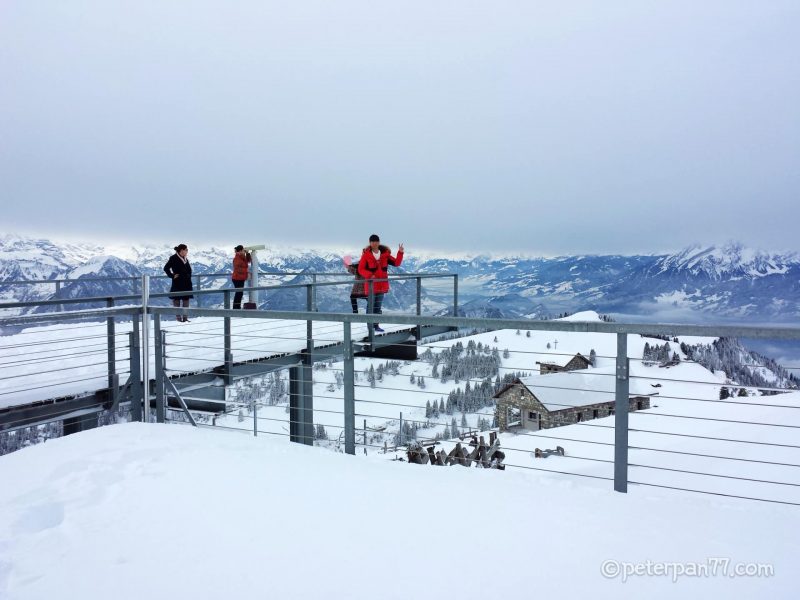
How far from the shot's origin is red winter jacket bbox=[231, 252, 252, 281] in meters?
14.7

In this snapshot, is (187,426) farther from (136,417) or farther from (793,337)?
(793,337)

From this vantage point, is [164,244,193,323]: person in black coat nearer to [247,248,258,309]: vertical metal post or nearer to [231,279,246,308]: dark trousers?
[247,248,258,309]: vertical metal post

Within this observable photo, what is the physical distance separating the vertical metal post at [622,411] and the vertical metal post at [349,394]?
1.97m

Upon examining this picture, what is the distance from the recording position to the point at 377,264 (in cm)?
1187

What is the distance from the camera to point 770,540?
10.6 ft

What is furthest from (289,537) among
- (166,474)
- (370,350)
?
(370,350)

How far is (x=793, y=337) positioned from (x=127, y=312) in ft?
18.0

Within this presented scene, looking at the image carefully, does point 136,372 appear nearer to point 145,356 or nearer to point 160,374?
point 145,356

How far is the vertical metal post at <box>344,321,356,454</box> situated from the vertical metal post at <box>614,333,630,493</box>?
1.97 m

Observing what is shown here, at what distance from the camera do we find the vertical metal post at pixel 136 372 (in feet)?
19.4

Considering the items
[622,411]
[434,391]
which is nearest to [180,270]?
[434,391]

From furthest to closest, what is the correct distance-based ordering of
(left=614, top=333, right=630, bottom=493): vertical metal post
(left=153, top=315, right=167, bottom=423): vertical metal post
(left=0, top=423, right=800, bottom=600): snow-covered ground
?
(left=153, top=315, right=167, bottom=423): vertical metal post
(left=614, top=333, right=630, bottom=493): vertical metal post
(left=0, top=423, right=800, bottom=600): snow-covered ground

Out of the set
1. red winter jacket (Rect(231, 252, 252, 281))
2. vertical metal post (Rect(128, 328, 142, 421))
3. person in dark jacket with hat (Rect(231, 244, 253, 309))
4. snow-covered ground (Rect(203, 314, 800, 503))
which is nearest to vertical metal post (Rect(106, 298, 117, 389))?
vertical metal post (Rect(128, 328, 142, 421))

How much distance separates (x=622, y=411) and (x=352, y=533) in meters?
1.91
